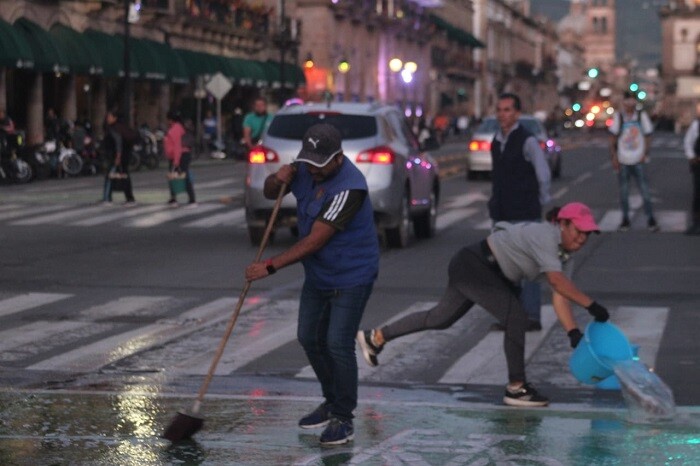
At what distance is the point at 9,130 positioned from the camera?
39.3m

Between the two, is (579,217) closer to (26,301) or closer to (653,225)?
(26,301)

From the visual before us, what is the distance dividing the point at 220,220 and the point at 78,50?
27121mm

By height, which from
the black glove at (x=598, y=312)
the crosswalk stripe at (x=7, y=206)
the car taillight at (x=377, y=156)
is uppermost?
the car taillight at (x=377, y=156)

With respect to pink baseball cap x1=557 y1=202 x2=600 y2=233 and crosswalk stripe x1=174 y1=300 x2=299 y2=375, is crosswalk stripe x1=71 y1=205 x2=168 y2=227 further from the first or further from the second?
pink baseball cap x1=557 y1=202 x2=600 y2=233

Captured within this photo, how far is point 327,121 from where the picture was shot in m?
20.7

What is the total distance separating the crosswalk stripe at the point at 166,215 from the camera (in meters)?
25.5

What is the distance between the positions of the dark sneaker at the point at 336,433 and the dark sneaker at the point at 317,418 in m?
0.26

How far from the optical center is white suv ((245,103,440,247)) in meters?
20.6

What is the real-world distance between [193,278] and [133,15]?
1626 inches

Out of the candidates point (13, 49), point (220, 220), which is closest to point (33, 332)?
point (220, 220)

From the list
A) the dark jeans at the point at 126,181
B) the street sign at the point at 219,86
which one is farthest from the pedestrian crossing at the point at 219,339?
the street sign at the point at 219,86

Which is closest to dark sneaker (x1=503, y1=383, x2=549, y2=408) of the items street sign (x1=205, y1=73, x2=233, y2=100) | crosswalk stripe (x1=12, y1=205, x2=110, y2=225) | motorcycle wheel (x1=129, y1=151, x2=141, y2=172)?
crosswalk stripe (x1=12, y1=205, x2=110, y2=225)

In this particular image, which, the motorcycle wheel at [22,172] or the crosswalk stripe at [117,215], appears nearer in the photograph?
the crosswalk stripe at [117,215]

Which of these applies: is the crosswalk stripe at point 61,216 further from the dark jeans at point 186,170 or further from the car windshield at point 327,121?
the car windshield at point 327,121
